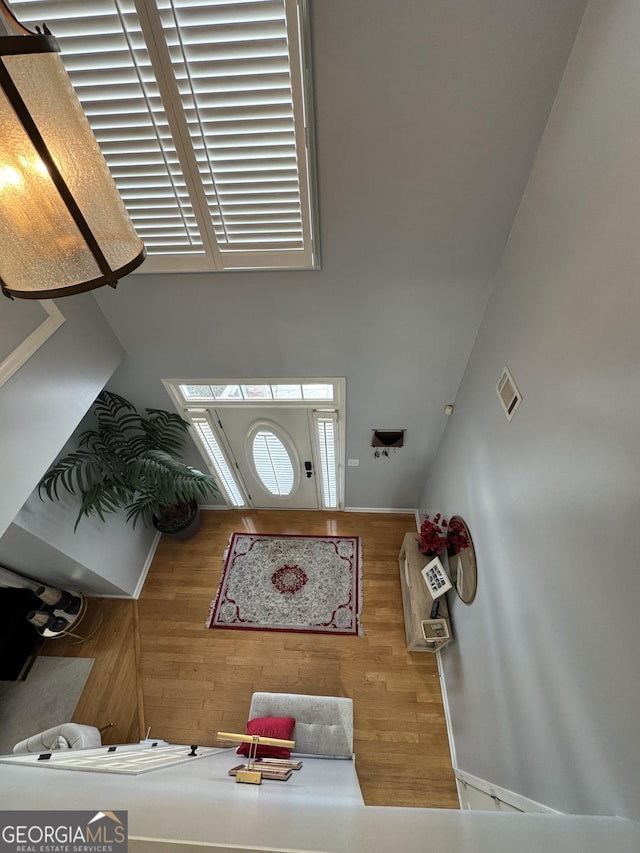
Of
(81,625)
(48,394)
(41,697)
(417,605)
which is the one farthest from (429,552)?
(41,697)

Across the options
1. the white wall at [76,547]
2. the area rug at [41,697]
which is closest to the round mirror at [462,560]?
the white wall at [76,547]

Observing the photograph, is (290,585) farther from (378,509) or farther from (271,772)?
(271,772)

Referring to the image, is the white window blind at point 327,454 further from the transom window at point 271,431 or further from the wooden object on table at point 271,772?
the wooden object on table at point 271,772

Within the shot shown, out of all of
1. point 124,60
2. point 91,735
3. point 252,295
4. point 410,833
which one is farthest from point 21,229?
point 91,735

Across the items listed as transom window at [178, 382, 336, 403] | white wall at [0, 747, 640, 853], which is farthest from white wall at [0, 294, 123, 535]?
white wall at [0, 747, 640, 853]

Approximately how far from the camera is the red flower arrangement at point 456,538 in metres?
2.16

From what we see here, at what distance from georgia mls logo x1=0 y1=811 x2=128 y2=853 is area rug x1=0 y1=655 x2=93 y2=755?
2117 mm

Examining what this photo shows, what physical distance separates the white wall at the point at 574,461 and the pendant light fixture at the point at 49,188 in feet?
4.21

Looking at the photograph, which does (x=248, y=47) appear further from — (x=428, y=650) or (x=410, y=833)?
(x=428, y=650)

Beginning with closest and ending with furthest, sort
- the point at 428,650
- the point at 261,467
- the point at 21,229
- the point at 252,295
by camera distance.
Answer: the point at 21,229 → the point at 252,295 → the point at 428,650 → the point at 261,467

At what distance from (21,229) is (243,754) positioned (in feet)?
8.44

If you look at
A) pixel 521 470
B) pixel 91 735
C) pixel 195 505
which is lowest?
pixel 91 735

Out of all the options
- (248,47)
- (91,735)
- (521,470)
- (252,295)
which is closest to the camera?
(248,47)

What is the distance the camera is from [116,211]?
0.83 metres
